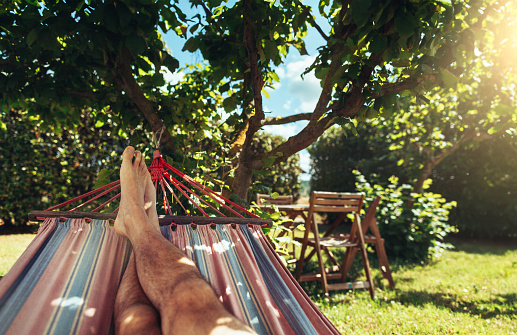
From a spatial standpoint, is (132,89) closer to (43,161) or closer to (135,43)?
(135,43)

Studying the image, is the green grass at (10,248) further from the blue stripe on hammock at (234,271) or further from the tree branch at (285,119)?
the tree branch at (285,119)

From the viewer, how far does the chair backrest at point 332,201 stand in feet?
10.6

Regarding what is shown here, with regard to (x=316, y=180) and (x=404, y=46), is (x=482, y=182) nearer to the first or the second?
(x=316, y=180)

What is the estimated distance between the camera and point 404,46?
1.60 metres

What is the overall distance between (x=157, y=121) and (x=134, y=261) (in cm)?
135

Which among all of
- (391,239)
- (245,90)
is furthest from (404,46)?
(391,239)

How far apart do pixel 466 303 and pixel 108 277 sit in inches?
129

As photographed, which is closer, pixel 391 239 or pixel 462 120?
pixel 391 239

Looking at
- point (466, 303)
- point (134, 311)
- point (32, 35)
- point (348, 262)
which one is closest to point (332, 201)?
point (348, 262)

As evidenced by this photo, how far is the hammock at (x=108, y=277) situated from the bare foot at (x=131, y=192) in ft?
0.34

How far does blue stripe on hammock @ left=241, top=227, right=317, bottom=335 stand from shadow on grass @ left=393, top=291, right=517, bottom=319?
215cm

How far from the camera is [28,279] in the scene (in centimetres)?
113

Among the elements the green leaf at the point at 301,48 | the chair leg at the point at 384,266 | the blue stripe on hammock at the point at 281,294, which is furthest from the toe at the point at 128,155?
the chair leg at the point at 384,266

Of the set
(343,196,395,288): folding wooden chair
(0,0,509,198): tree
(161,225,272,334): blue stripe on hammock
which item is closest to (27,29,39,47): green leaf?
(0,0,509,198): tree
